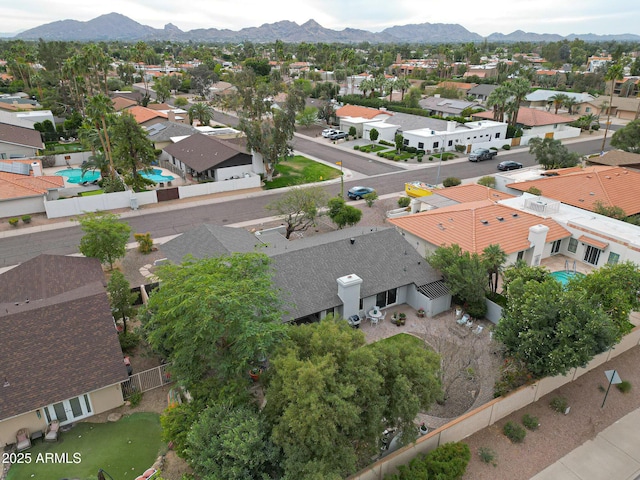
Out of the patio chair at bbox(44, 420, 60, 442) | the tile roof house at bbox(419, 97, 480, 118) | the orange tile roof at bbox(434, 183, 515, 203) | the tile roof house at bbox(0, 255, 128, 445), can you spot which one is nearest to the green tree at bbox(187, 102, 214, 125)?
the tile roof house at bbox(419, 97, 480, 118)

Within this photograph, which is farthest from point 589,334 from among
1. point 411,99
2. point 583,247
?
point 411,99

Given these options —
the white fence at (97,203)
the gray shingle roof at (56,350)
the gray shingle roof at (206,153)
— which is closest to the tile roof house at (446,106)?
the gray shingle roof at (206,153)

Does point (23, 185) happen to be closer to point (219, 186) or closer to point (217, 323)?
point (219, 186)

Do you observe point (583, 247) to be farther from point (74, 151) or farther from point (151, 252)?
point (74, 151)

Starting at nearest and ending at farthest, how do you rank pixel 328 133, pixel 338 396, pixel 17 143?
A: pixel 338 396, pixel 17 143, pixel 328 133

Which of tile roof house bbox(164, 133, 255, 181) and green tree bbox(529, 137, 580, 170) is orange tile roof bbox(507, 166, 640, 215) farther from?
tile roof house bbox(164, 133, 255, 181)

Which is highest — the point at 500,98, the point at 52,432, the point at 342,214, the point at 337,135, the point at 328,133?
the point at 500,98

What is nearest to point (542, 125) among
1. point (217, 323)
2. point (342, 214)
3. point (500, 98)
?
point (500, 98)
